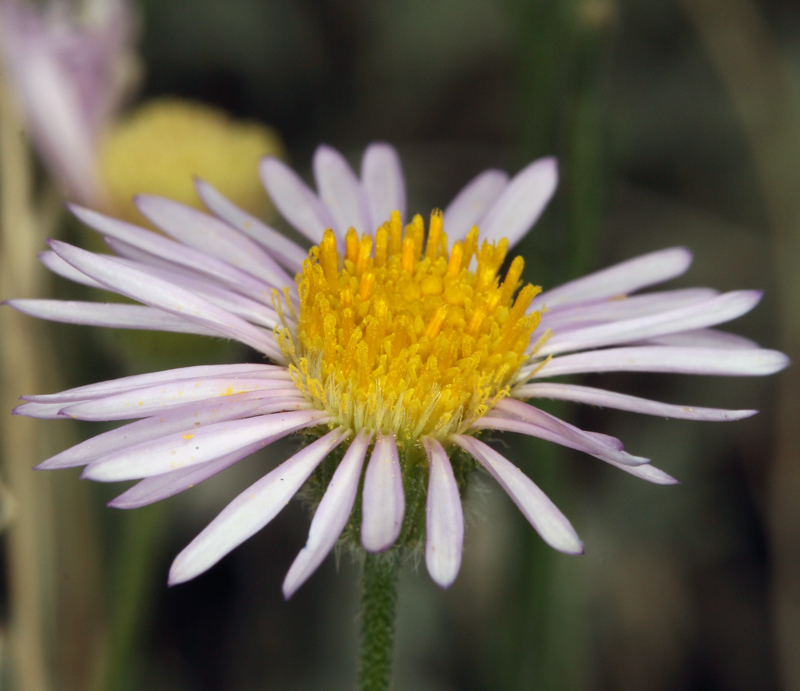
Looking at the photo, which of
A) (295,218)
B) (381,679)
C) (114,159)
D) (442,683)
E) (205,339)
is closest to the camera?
(381,679)

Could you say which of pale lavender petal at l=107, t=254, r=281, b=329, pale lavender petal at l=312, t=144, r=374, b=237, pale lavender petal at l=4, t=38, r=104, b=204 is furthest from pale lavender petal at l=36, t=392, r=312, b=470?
pale lavender petal at l=4, t=38, r=104, b=204

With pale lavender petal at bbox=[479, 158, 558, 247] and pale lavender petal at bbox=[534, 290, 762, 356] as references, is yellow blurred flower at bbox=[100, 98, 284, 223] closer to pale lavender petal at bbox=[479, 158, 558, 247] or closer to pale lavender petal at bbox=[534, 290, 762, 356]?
pale lavender petal at bbox=[479, 158, 558, 247]

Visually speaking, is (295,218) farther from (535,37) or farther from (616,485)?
(616,485)

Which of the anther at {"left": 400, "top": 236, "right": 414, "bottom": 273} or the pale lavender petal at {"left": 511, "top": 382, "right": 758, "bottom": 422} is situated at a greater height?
the anther at {"left": 400, "top": 236, "right": 414, "bottom": 273}

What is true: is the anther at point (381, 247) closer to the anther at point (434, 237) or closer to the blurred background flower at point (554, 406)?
the anther at point (434, 237)

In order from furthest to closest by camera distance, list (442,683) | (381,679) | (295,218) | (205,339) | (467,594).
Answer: (467,594), (442,683), (205,339), (295,218), (381,679)

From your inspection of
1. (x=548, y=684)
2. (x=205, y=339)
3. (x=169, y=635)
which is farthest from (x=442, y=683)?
(x=205, y=339)

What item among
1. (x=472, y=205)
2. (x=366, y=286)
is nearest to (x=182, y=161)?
(x=472, y=205)
